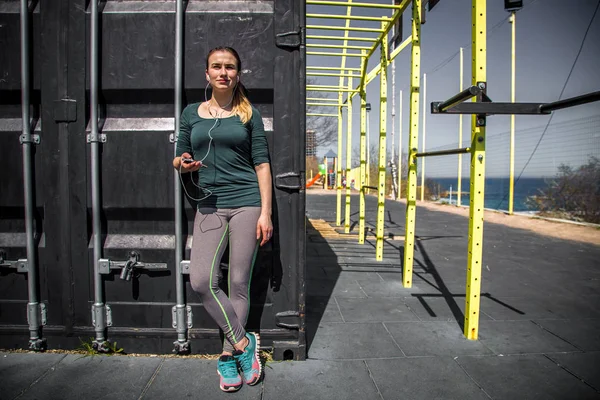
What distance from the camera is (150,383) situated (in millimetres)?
2061

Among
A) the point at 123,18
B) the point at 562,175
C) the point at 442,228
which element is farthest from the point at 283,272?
the point at 562,175

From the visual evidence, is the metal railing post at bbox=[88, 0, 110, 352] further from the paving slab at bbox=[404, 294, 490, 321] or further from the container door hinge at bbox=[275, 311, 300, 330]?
the paving slab at bbox=[404, 294, 490, 321]

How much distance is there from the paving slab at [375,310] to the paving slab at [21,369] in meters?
1.97

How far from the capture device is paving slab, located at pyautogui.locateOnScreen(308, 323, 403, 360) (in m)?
2.44

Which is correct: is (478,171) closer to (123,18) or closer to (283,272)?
(283,272)

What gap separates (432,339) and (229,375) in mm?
1431

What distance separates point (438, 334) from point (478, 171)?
1.17 meters

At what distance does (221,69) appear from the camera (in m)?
2.05

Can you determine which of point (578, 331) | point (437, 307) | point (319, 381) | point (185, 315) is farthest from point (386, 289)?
point (185, 315)

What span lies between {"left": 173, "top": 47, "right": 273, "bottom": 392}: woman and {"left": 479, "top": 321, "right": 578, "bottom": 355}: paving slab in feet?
5.33

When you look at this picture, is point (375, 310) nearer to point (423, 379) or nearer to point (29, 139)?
point (423, 379)

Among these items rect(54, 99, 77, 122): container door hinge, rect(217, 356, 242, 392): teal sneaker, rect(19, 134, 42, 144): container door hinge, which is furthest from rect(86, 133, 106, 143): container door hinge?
rect(217, 356, 242, 392): teal sneaker

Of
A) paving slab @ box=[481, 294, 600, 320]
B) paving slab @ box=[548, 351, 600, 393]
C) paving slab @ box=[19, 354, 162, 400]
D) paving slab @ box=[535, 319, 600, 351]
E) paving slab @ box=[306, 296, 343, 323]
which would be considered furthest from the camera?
paving slab @ box=[481, 294, 600, 320]

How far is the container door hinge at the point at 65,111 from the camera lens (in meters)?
2.31
